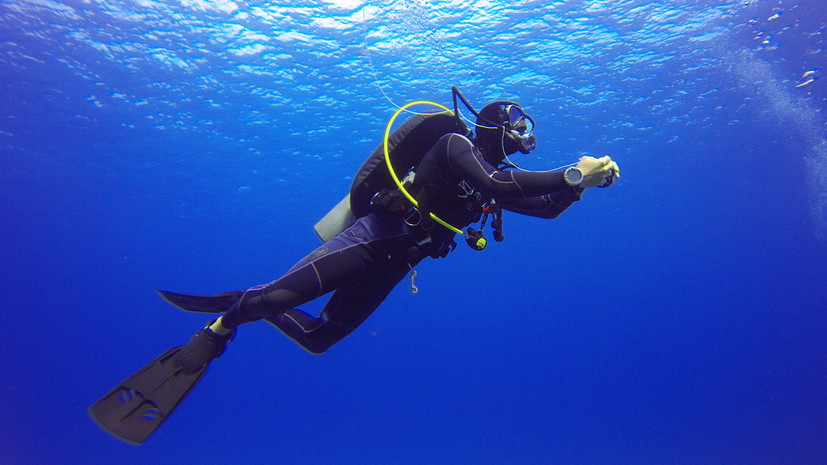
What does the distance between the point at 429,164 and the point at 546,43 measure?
473 inches

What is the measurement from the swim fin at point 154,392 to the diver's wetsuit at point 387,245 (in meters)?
0.33

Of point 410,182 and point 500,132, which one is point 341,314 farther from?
point 500,132

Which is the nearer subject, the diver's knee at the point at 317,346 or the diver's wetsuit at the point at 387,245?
the diver's wetsuit at the point at 387,245

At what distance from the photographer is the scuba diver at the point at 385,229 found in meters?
2.75

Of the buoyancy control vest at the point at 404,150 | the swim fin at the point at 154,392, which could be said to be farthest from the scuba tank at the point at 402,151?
the swim fin at the point at 154,392

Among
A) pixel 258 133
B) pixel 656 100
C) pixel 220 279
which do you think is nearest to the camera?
pixel 656 100

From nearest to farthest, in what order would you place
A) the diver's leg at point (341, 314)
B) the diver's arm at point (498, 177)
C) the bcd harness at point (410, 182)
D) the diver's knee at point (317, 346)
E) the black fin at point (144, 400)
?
the diver's arm at point (498, 177) < the black fin at point (144, 400) < the bcd harness at point (410, 182) < the diver's leg at point (341, 314) < the diver's knee at point (317, 346)

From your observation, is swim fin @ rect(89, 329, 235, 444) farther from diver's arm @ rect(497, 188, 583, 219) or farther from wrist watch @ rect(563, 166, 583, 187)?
wrist watch @ rect(563, 166, 583, 187)

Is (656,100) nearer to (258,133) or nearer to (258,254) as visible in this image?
A: (258,133)

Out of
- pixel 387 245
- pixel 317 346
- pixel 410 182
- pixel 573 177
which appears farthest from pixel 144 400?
pixel 573 177

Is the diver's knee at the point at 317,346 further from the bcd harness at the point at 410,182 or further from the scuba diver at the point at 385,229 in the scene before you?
the bcd harness at the point at 410,182

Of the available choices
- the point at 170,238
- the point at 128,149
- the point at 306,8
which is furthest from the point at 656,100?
the point at 170,238

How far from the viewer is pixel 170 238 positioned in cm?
3628

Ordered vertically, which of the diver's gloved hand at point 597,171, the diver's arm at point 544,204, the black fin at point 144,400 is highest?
the diver's arm at point 544,204
